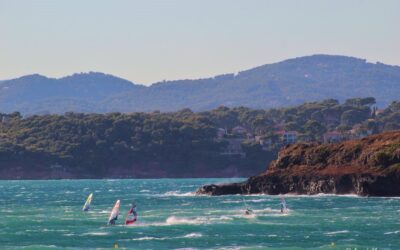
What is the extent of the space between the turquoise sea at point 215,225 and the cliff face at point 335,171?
14.1 feet

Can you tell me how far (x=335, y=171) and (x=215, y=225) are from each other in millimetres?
48456

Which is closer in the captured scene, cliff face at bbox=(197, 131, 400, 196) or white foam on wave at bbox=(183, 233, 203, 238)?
white foam on wave at bbox=(183, 233, 203, 238)

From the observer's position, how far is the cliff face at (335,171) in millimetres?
128375

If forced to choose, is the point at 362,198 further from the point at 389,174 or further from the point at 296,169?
the point at 296,169

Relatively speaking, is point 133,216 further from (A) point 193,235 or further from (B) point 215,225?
(A) point 193,235

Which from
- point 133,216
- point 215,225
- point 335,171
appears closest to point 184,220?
point 133,216

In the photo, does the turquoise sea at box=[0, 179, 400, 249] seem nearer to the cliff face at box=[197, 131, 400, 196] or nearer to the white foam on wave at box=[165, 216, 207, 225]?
the white foam on wave at box=[165, 216, 207, 225]

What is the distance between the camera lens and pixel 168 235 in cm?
8244

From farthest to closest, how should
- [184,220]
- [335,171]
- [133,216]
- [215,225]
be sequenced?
[335,171], [184,220], [133,216], [215,225]

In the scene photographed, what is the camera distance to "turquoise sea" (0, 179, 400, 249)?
76.5 m

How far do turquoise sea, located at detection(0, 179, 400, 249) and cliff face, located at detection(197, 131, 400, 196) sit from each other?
14.1 feet

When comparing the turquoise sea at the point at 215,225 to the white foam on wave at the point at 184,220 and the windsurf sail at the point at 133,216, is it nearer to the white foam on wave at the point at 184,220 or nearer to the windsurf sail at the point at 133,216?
the white foam on wave at the point at 184,220

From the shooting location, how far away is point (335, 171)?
→ 136625 millimetres

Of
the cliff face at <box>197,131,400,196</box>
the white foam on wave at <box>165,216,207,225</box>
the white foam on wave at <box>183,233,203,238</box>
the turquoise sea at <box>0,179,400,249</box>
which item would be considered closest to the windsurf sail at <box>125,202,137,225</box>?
the turquoise sea at <box>0,179,400,249</box>
